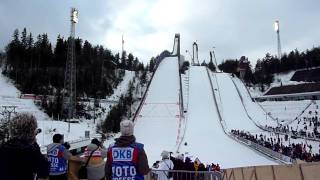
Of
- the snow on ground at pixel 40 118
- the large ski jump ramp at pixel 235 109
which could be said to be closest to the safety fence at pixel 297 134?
the large ski jump ramp at pixel 235 109

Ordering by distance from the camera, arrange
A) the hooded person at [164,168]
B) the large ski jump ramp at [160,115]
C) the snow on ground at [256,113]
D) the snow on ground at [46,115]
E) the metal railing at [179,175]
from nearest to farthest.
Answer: the metal railing at [179,175] → the hooded person at [164,168] → the large ski jump ramp at [160,115] → the snow on ground at [46,115] → the snow on ground at [256,113]

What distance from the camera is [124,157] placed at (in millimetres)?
4691

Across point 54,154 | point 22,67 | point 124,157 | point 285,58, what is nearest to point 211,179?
point 54,154

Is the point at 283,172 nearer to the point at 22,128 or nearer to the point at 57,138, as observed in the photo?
the point at 57,138

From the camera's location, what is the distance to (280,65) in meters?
113

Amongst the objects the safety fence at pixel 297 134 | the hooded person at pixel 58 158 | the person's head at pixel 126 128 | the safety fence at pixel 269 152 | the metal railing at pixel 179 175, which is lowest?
the safety fence at pixel 269 152

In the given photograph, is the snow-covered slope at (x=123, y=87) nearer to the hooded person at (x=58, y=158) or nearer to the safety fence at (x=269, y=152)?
the safety fence at (x=269, y=152)

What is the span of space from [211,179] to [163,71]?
49.3 meters

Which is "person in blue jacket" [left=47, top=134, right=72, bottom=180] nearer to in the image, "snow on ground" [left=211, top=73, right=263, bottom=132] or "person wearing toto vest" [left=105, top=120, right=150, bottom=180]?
"person wearing toto vest" [left=105, top=120, right=150, bottom=180]

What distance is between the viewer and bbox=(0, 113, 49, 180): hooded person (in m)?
3.81

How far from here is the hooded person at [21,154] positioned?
3.81 m

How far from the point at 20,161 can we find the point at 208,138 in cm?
3348

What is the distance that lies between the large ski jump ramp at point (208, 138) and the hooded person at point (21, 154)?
22.6m

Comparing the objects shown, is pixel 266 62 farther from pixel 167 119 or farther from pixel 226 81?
pixel 167 119
